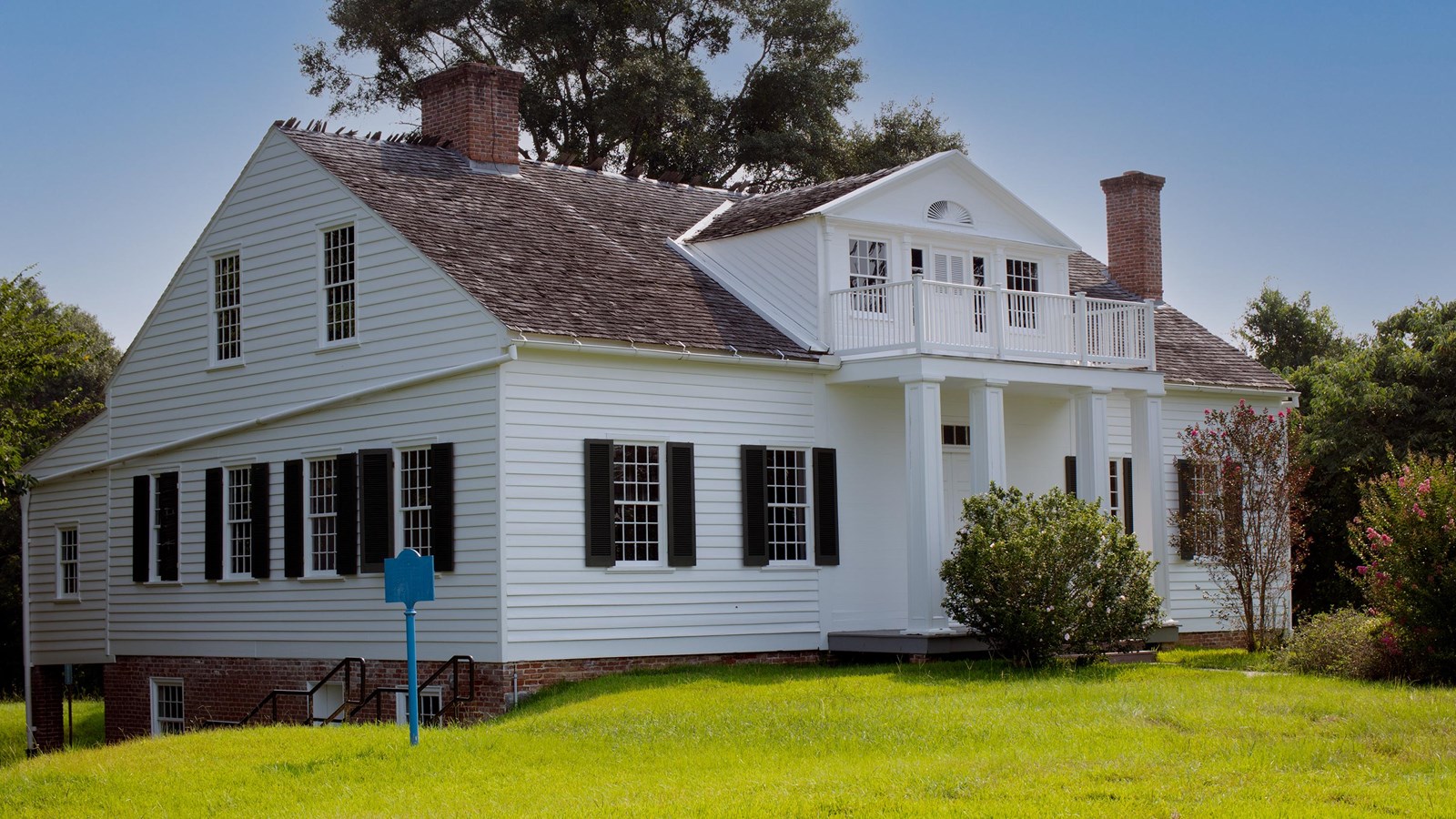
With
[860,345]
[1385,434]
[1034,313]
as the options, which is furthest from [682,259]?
[1385,434]

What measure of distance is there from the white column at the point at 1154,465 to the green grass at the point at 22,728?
1597cm

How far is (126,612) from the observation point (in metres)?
24.5

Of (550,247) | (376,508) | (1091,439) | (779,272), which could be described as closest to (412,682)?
(376,508)

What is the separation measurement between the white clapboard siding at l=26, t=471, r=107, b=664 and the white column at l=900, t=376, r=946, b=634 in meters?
12.5

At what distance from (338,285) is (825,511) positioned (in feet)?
23.6

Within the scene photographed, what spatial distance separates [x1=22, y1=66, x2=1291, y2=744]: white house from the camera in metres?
19.6

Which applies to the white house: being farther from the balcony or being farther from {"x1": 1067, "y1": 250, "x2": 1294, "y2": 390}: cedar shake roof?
{"x1": 1067, "y1": 250, "x2": 1294, "y2": 390}: cedar shake roof

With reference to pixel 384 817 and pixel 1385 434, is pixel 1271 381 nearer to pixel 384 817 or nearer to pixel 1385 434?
pixel 1385 434

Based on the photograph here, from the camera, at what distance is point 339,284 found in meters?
21.8

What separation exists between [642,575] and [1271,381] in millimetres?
13065

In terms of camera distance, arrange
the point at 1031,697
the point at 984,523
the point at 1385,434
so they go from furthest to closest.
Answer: the point at 1385,434
the point at 984,523
the point at 1031,697

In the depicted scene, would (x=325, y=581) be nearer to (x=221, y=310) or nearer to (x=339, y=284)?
(x=339, y=284)

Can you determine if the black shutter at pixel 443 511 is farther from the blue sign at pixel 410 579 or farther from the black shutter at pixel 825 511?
the black shutter at pixel 825 511

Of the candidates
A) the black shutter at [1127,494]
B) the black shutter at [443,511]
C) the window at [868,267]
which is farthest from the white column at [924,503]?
the black shutter at [443,511]
